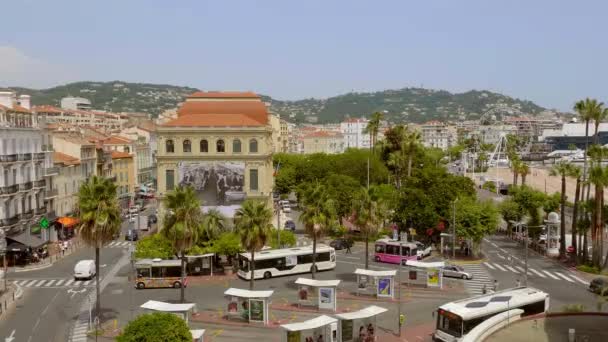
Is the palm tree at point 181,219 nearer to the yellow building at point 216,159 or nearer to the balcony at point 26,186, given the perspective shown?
the yellow building at point 216,159

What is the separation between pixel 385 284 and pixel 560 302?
13239mm

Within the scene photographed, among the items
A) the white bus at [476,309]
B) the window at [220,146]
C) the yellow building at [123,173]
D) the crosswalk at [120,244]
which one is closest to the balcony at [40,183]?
the crosswalk at [120,244]

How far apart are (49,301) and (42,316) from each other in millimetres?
4750

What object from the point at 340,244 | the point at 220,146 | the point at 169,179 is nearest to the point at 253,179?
the point at 220,146

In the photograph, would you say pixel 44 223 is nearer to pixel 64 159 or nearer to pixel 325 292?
pixel 64 159

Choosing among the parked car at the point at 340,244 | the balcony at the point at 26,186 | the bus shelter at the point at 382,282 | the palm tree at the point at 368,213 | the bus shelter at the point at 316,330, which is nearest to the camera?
the bus shelter at the point at 316,330

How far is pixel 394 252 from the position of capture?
62.2m

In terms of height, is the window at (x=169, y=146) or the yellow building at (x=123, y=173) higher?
the window at (x=169, y=146)

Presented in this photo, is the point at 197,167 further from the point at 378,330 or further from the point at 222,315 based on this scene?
the point at 378,330

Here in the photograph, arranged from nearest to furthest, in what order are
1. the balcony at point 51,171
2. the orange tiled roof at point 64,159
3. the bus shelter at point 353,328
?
the bus shelter at point 353,328 < the balcony at point 51,171 < the orange tiled roof at point 64,159

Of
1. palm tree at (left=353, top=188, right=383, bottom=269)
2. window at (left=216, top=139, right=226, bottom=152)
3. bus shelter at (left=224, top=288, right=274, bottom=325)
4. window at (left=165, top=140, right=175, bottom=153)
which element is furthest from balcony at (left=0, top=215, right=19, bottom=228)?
palm tree at (left=353, top=188, right=383, bottom=269)

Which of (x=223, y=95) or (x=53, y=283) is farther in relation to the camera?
(x=223, y=95)

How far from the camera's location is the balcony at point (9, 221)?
63594 millimetres

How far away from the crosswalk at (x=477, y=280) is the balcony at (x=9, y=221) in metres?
47.5
